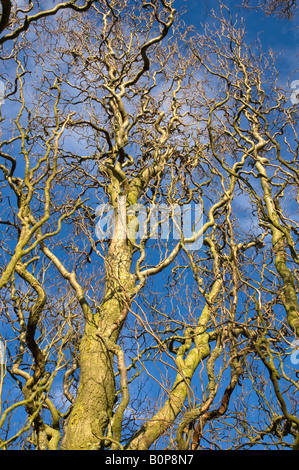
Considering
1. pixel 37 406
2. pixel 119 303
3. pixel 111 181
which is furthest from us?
pixel 111 181

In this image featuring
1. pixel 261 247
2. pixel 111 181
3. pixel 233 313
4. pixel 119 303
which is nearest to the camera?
pixel 233 313

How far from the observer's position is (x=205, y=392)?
3914 mm

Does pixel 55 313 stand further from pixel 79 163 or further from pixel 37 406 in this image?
pixel 79 163

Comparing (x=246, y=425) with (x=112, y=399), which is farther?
(x=112, y=399)

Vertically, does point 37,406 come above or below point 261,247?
below

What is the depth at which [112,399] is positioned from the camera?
512 cm

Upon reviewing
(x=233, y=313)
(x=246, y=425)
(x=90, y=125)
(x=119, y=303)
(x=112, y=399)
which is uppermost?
(x=90, y=125)

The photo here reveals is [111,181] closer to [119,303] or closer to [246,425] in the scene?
[119,303]

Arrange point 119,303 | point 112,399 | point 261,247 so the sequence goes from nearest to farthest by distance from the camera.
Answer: point 112,399 → point 119,303 → point 261,247

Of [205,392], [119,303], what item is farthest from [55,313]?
[205,392]
